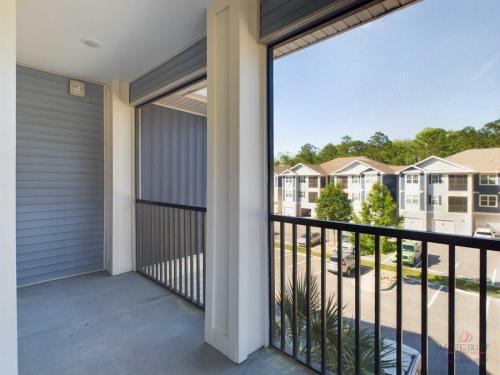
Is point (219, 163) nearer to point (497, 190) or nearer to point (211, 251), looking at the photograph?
point (211, 251)

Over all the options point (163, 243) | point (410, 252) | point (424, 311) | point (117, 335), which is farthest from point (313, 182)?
point (163, 243)

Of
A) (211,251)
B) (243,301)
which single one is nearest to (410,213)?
(243,301)

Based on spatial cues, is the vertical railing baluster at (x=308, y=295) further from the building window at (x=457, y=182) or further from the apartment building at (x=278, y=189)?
the building window at (x=457, y=182)

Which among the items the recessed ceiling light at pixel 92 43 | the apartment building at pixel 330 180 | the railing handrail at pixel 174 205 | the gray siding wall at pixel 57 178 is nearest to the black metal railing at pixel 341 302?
the apartment building at pixel 330 180

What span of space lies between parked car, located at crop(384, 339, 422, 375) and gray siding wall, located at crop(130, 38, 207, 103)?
2418mm

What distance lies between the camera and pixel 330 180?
162 cm

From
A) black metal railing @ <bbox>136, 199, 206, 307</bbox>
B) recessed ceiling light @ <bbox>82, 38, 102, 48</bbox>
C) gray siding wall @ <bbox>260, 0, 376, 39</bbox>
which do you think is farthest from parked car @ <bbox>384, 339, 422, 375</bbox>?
recessed ceiling light @ <bbox>82, 38, 102, 48</bbox>

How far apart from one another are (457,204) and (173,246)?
2614mm

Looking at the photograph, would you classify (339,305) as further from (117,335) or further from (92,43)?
(92,43)

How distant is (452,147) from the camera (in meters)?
1.19

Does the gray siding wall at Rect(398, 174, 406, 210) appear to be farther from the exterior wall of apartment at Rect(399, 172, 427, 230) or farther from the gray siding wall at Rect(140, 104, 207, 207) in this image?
the gray siding wall at Rect(140, 104, 207, 207)

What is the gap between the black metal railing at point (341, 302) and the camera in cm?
122

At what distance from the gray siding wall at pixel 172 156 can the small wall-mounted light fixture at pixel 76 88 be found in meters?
0.71

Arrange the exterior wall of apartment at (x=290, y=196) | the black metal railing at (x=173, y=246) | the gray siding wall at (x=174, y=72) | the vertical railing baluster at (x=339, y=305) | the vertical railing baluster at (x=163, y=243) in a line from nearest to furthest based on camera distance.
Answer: the vertical railing baluster at (x=339, y=305) → the exterior wall of apartment at (x=290, y=196) → the gray siding wall at (x=174, y=72) → the black metal railing at (x=173, y=246) → the vertical railing baluster at (x=163, y=243)
